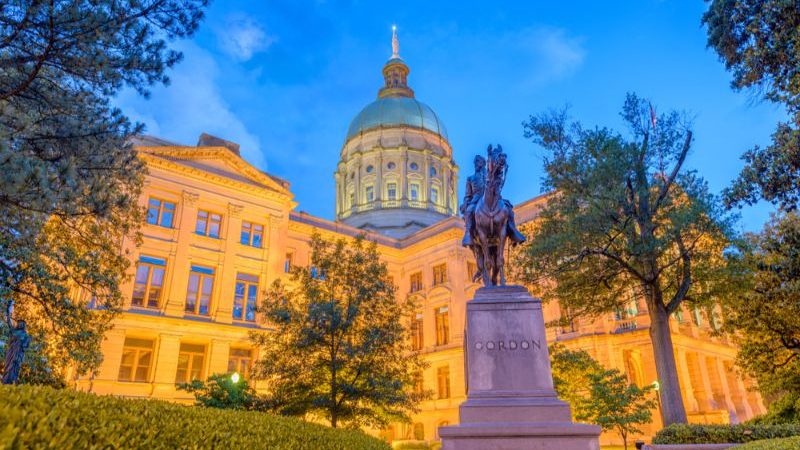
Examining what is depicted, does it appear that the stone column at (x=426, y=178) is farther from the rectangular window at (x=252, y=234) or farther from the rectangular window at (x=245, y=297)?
the rectangular window at (x=245, y=297)

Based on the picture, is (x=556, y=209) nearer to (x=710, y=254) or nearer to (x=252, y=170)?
(x=710, y=254)

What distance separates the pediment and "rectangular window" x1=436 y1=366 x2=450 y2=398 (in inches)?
819

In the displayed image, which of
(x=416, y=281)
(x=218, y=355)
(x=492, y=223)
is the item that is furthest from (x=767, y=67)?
(x=416, y=281)

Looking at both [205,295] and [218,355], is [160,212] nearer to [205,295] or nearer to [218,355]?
[205,295]

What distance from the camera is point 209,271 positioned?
118 ft

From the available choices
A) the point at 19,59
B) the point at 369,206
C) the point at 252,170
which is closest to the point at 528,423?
the point at 19,59

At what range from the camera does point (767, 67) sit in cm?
1193

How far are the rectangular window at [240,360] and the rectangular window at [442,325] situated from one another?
17820mm

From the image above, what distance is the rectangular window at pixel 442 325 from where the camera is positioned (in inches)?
1770

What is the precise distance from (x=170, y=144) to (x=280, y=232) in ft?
35.6

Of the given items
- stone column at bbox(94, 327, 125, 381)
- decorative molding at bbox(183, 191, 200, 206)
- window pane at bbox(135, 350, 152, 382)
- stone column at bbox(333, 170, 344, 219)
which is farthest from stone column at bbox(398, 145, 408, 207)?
stone column at bbox(94, 327, 125, 381)

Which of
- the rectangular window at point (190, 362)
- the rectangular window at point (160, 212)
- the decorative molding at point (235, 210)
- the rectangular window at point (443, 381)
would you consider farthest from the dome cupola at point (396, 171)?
the rectangular window at point (190, 362)

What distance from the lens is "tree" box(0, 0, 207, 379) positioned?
877cm

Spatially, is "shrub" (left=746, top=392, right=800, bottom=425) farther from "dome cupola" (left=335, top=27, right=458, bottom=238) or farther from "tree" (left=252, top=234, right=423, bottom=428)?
"dome cupola" (left=335, top=27, right=458, bottom=238)
